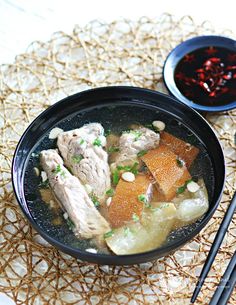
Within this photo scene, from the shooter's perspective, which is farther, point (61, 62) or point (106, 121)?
point (61, 62)

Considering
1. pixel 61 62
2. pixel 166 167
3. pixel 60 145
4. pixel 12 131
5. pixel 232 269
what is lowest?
pixel 232 269

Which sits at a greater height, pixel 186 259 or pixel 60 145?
pixel 60 145

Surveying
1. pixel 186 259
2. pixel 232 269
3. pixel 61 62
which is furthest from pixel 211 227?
pixel 61 62

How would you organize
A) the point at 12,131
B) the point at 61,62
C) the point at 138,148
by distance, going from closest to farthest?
the point at 138,148 < the point at 12,131 < the point at 61,62

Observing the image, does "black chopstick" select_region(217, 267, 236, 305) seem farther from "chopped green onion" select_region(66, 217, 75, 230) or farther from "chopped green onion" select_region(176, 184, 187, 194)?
"chopped green onion" select_region(66, 217, 75, 230)

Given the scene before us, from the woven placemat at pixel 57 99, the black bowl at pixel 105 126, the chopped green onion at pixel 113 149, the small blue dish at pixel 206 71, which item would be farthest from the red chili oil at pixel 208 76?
the chopped green onion at pixel 113 149

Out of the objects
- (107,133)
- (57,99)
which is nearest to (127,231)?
(107,133)

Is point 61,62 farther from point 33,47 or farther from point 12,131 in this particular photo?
point 12,131

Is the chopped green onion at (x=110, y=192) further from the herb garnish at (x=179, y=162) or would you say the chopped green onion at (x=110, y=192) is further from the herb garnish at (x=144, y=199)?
the herb garnish at (x=179, y=162)
